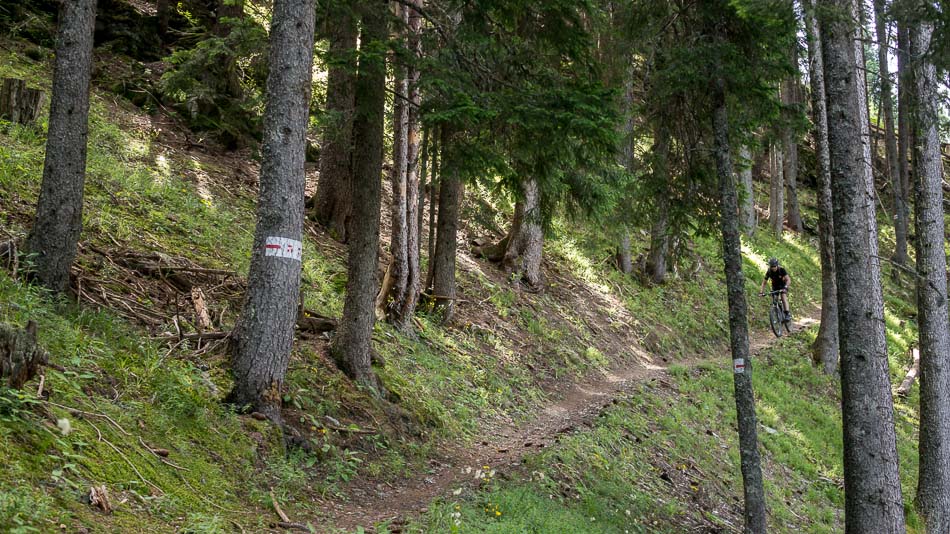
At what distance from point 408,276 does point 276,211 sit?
5.68 meters

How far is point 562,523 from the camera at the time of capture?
7.41 metres

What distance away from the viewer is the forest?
6.02m

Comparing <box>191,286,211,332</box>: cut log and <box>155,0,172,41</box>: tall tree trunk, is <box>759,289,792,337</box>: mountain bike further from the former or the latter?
<box>155,0,172,41</box>: tall tree trunk

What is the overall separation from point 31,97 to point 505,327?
31.2 ft

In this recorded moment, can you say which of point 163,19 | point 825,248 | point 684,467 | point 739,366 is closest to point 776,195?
point 825,248

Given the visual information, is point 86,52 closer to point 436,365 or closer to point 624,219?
point 436,365

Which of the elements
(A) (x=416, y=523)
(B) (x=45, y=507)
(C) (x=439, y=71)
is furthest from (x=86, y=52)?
(A) (x=416, y=523)

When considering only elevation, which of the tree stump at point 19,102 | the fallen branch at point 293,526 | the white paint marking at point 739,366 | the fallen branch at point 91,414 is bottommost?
the fallen branch at point 293,526

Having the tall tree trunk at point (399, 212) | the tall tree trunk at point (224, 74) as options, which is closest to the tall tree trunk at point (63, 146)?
the tall tree trunk at point (399, 212)

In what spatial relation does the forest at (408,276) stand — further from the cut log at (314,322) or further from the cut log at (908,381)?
the cut log at (908,381)

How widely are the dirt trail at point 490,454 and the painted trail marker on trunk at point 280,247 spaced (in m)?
2.38

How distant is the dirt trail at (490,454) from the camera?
650cm

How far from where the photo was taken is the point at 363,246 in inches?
348

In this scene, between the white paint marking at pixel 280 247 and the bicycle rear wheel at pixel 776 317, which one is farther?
the bicycle rear wheel at pixel 776 317
